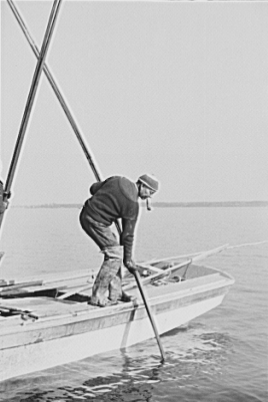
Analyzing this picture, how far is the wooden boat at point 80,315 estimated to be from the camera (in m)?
3.91

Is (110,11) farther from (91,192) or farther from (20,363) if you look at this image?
(20,363)

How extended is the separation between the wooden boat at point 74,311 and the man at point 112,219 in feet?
0.47

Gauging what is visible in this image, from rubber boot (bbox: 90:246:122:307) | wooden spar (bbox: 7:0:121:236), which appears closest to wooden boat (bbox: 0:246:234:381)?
rubber boot (bbox: 90:246:122:307)

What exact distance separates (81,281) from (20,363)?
5.69 feet

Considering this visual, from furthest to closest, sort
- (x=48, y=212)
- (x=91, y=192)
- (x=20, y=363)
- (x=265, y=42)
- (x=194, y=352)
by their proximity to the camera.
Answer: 1. (x=48, y=212)
2. (x=265, y=42)
3. (x=194, y=352)
4. (x=91, y=192)
5. (x=20, y=363)

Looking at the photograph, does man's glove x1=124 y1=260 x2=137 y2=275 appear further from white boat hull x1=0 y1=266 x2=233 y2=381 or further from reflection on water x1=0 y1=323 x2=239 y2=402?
reflection on water x1=0 y1=323 x2=239 y2=402

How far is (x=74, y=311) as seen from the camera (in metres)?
4.21

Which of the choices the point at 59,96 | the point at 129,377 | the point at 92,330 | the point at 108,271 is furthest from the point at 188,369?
the point at 59,96

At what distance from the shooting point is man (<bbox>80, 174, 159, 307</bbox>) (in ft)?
14.7

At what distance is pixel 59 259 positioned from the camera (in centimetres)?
1211

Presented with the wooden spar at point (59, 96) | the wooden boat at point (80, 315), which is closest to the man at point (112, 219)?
the wooden boat at point (80, 315)

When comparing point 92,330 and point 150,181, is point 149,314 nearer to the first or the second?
point 92,330

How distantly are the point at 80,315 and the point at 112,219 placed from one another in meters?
0.73

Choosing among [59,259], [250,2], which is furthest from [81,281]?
[59,259]
